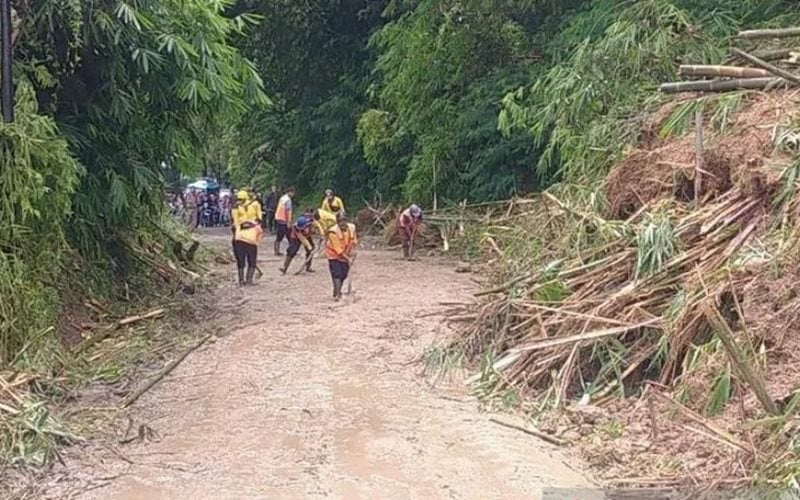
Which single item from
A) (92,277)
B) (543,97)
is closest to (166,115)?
(92,277)

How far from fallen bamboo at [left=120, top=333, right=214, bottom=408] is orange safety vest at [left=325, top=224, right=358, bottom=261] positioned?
220 cm

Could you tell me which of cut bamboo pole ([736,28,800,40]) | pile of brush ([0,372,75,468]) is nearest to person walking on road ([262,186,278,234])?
cut bamboo pole ([736,28,800,40])

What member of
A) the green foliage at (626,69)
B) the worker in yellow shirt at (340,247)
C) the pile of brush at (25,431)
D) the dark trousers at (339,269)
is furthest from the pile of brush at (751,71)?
the pile of brush at (25,431)

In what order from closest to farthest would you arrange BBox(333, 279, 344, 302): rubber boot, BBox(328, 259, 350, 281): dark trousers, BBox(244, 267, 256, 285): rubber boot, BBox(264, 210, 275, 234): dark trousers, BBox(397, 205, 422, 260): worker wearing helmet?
1. BBox(328, 259, 350, 281): dark trousers
2. BBox(333, 279, 344, 302): rubber boot
3. BBox(244, 267, 256, 285): rubber boot
4. BBox(397, 205, 422, 260): worker wearing helmet
5. BBox(264, 210, 275, 234): dark trousers

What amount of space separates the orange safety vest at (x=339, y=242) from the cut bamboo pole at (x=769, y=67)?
508 cm

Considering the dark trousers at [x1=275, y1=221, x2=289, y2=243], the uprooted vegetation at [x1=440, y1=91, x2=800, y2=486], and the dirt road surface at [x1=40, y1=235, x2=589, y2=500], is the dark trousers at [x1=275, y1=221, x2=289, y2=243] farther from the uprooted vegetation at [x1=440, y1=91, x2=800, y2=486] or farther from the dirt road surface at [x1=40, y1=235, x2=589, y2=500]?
the uprooted vegetation at [x1=440, y1=91, x2=800, y2=486]

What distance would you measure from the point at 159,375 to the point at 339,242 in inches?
153

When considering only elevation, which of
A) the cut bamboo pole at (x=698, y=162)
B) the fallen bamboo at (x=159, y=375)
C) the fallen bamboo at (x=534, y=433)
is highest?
the cut bamboo pole at (x=698, y=162)

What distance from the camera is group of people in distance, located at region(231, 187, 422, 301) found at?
12.0 meters

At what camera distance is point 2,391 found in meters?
6.64

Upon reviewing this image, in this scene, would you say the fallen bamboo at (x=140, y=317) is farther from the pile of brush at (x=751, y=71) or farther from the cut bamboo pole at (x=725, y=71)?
the cut bamboo pole at (x=725, y=71)

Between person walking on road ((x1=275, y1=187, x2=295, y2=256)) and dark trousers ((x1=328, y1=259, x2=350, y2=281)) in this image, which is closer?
dark trousers ((x1=328, y1=259, x2=350, y2=281))

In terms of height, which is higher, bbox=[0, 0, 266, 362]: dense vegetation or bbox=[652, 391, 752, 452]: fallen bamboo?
bbox=[0, 0, 266, 362]: dense vegetation

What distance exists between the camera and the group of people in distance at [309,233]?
39.2ft
